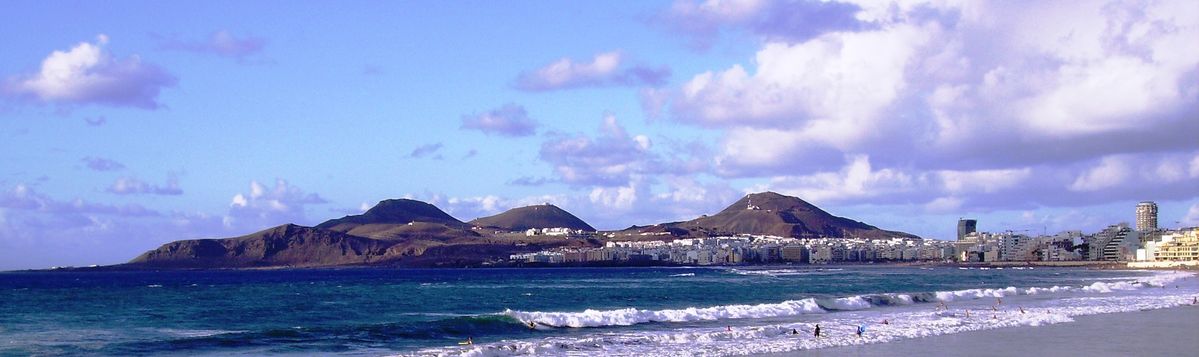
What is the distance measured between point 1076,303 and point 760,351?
1128 inches

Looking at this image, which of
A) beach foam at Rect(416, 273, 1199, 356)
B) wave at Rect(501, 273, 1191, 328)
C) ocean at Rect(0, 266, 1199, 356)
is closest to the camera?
beach foam at Rect(416, 273, 1199, 356)

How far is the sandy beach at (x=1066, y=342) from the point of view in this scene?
2906 cm

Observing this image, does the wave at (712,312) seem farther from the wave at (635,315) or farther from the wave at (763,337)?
the wave at (763,337)

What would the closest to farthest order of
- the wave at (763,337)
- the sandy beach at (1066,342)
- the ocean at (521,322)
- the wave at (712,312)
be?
the sandy beach at (1066,342), the wave at (763,337), the ocean at (521,322), the wave at (712,312)

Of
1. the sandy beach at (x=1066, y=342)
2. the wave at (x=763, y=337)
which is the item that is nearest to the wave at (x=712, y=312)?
the wave at (x=763, y=337)

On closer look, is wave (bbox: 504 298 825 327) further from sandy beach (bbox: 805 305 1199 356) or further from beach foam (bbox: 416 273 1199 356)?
sandy beach (bbox: 805 305 1199 356)

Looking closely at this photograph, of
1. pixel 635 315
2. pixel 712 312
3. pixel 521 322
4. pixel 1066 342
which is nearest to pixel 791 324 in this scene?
pixel 712 312

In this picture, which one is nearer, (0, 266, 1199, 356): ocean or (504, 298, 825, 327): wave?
(0, 266, 1199, 356): ocean

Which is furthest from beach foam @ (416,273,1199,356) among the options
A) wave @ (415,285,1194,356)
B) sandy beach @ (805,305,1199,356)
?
sandy beach @ (805,305,1199,356)

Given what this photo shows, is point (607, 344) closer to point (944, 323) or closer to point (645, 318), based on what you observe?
point (645, 318)

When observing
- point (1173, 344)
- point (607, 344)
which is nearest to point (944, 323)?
point (1173, 344)

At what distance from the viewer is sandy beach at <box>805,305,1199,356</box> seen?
1144 inches

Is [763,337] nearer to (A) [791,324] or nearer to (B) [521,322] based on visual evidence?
(A) [791,324]

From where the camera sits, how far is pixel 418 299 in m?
66.1
